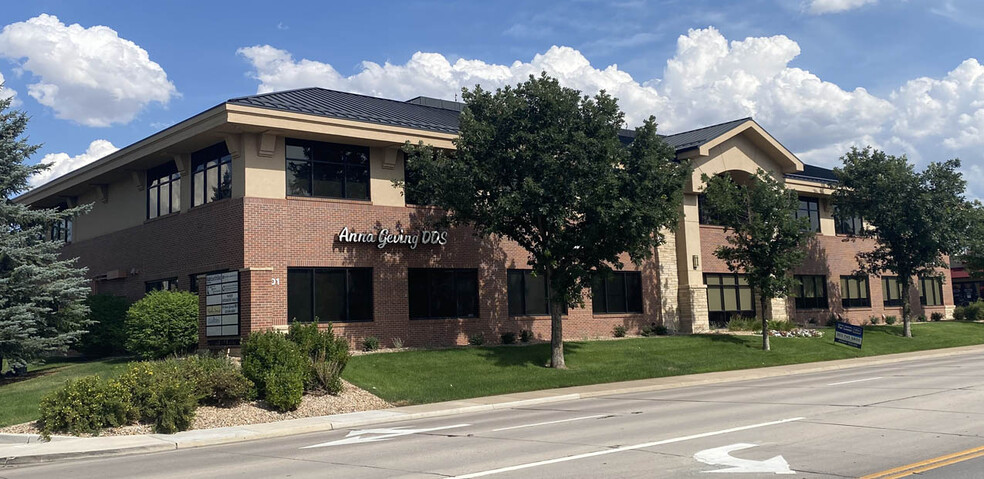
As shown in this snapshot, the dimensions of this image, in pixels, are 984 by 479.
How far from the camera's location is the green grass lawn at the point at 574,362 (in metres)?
23.1

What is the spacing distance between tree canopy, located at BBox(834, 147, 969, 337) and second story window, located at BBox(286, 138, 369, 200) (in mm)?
25321

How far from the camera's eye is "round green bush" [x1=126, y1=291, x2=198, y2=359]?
25.2 m

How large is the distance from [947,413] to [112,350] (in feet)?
92.3

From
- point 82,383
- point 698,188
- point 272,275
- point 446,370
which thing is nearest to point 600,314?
point 698,188

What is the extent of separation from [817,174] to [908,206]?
1427 centimetres

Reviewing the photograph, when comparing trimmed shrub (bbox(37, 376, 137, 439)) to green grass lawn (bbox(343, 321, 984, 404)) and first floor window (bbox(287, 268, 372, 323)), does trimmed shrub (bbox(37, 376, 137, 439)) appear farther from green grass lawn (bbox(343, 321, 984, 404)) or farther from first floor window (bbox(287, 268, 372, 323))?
first floor window (bbox(287, 268, 372, 323))

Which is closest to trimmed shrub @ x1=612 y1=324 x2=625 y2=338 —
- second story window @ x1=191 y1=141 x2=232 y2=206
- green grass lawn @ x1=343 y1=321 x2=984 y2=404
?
green grass lawn @ x1=343 y1=321 x2=984 y2=404

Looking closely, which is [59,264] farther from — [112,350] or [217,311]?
[112,350]

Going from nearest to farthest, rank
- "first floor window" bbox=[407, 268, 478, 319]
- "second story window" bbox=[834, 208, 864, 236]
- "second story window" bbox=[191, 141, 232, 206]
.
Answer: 1. "second story window" bbox=[191, 141, 232, 206]
2. "first floor window" bbox=[407, 268, 478, 319]
3. "second story window" bbox=[834, 208, 864, 236]

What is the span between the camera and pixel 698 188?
3794 centimetres

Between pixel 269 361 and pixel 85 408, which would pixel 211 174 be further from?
pixel 85 408

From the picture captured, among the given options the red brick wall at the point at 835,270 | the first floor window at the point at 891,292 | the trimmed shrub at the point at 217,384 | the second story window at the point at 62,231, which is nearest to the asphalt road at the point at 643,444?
the trimmed shrub at the point at 217,384

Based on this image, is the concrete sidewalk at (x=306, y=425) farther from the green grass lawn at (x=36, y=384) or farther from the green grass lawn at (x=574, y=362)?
the green grass lawn at (x=36, y=384)

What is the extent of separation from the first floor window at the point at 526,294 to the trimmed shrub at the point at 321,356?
11.5 m
